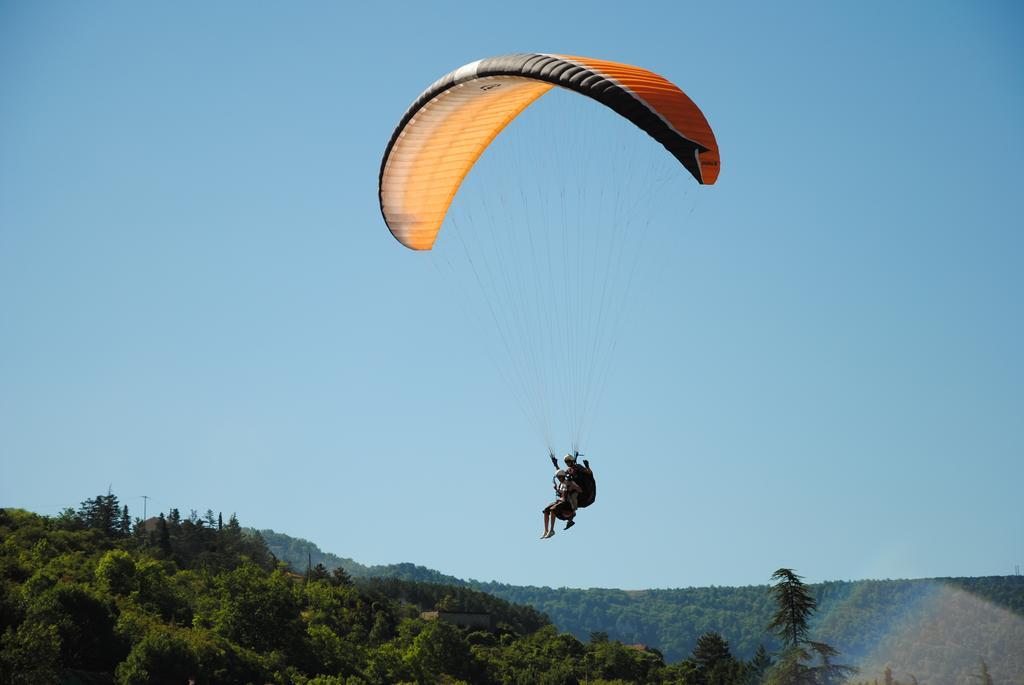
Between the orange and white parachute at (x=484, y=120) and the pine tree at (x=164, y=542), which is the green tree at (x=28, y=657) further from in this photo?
the pine tree at (x=164, y=542)

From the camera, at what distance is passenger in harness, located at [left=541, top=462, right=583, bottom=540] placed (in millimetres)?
23734

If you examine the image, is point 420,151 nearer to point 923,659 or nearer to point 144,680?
point 144,680

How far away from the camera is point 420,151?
91.5ft

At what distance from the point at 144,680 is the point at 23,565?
1518cm

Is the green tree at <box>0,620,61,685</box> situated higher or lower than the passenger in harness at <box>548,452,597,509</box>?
lower

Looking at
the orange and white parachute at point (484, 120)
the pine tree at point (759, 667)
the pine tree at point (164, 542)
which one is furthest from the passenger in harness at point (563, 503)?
the pine tree at point (164, 542)

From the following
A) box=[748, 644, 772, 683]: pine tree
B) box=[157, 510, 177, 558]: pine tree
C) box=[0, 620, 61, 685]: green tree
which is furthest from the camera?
box=[157, 510, 177, 558]: pine tree

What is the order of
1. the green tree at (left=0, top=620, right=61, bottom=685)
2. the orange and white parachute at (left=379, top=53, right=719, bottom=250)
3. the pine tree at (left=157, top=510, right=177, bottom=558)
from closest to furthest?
the orange and white parachute at (left=379, top=53, right=719, bottom=250) → the green tree at (left=0, top=620, right=61, bottom=685) → the pine tree at (left=157, top=510, right=177, bottom=558)

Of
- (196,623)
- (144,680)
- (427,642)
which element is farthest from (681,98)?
(427,642)

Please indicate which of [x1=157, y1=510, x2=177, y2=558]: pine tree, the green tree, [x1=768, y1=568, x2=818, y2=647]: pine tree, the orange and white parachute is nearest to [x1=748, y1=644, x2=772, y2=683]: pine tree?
[x1=768, y1=568, x2=818, y2=647]: pine tree

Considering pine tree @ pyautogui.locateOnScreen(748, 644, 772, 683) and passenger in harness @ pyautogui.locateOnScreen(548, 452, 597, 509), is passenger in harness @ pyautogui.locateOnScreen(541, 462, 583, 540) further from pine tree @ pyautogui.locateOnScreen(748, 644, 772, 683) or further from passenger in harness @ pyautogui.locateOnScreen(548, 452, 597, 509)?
pine tree @ pyautogui.locateOnScreen(748, 644, 772, 683)

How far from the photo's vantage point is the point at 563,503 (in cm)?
2386

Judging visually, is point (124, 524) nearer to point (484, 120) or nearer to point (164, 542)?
point (164, 542)

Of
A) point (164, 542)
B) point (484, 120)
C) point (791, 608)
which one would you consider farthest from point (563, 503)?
point (164, 542)
